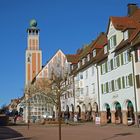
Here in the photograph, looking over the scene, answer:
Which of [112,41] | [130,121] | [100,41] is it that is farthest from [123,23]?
[100,41]

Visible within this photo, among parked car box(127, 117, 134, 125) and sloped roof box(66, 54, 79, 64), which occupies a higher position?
sloped roof box(66, 54, 79, 64)

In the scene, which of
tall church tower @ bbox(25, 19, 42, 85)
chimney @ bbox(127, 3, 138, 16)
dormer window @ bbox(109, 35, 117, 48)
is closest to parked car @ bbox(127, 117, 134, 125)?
dormer window @ bbox(109, 35, 117, 48)

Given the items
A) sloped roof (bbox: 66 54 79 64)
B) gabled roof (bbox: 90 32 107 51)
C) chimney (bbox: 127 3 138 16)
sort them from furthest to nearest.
Answer: sloped roof (bbox: 66 54 79 64) < gabled roof (bbox: 90 32 107 51) < chimney (bbox: 127 3 138 16)

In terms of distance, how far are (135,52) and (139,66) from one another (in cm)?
Result: 227

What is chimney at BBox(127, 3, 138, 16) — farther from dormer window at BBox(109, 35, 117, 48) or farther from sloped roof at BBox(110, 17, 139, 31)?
dormer window at BBox(109, 35, 117, 48)

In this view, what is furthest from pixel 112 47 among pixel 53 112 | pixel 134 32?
pixel 53 112

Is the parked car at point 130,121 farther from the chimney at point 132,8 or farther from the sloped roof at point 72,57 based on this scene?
the sloped roof at point 72,57

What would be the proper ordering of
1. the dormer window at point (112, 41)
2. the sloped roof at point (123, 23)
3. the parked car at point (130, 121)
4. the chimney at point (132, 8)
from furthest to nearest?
the chimney at point (132, 8) → the dormer window at point (112, 41) → the sloped roof at point (123, 23) → the parked car at point (130, 121)

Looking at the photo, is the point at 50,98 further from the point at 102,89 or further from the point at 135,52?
the point at 135,52

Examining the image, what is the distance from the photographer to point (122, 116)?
175 feet

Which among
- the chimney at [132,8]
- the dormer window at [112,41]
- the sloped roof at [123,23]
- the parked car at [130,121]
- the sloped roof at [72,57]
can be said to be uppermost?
the chimney at [132,8]

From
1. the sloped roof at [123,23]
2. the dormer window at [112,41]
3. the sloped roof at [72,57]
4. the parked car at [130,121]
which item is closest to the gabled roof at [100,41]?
the dormer window at [112,41]

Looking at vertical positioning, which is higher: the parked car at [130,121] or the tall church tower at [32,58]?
the tall church tower at [32,58]

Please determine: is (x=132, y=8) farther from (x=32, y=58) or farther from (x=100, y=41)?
(x=32, y=58)
